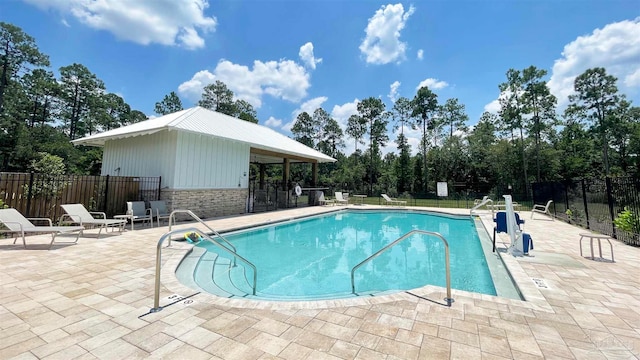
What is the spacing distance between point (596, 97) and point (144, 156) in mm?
37388

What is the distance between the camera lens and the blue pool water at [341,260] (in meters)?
4.88

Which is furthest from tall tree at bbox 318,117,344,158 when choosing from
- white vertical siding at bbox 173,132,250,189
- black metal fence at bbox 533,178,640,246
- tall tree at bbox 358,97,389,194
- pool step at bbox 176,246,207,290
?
pool step at bbox 176,246,207,290

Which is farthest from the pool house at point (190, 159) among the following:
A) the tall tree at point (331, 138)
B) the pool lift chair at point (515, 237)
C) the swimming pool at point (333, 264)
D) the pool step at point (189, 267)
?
the tall tree at point (331, 138)

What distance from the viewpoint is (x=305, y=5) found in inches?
498

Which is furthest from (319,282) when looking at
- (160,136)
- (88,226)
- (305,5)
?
(305,5)

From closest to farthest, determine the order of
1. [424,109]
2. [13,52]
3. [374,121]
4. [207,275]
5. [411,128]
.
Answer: [207,275] → [13,52] → [424,109] → [411,128] → [374,121]

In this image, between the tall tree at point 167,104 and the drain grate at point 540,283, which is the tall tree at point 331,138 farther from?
the drain grate at point 540,283

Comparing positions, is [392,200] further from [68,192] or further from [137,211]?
[68,192]

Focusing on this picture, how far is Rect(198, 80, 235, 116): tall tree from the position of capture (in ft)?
108

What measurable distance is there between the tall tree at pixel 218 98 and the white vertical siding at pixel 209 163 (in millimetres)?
23683

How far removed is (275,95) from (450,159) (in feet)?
71.1

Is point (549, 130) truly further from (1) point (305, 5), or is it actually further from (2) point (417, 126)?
(1) point (305, 5)

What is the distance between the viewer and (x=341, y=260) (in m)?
6.73

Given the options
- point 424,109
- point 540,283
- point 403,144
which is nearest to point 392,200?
point 540,283
